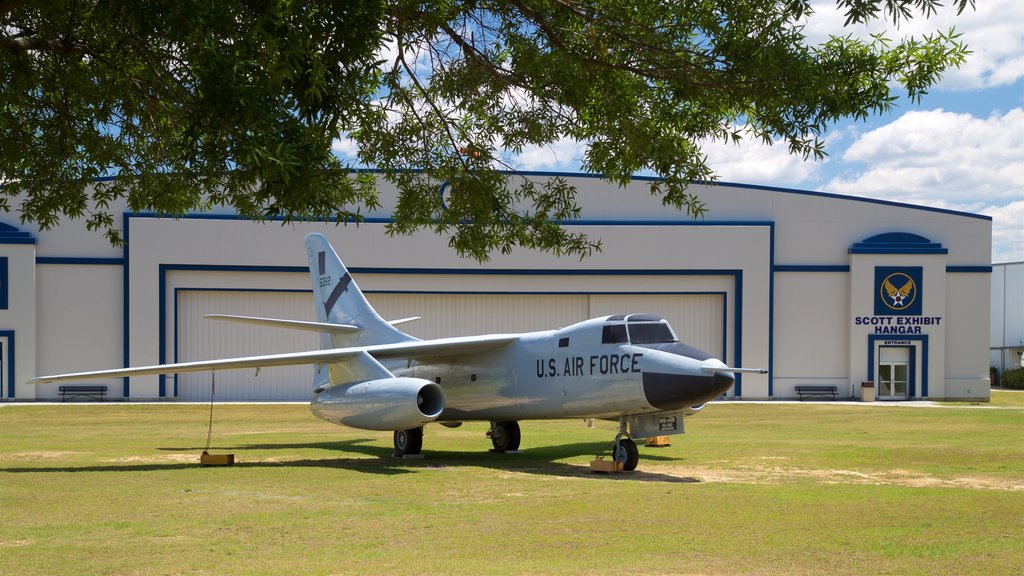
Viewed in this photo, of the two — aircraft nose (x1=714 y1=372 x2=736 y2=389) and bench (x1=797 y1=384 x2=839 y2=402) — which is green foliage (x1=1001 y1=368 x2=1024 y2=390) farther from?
aircraft nose (x1=714 y1=372 x2=736 y2=389)

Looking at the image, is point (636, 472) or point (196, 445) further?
A: point (196, 445)

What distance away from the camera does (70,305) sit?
41.1 m

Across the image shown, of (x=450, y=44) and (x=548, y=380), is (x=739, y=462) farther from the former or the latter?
(x=450, y=44)

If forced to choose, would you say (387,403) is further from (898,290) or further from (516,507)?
(898,290)

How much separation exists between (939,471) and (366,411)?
996 centimetres

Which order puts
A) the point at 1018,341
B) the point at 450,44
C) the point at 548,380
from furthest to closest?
the point at 1018,341, the point at 548,380, the point at 450,44

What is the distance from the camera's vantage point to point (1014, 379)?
62219 mm

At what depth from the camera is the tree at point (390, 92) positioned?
8.30 metres

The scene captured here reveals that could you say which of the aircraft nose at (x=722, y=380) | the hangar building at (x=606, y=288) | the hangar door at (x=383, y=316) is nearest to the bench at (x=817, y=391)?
the hangar building at (x=606, y=288)

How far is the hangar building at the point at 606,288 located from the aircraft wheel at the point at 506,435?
2098cm

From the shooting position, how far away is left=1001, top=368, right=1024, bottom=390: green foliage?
61.8 meters

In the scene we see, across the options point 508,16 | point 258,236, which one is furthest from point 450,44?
point 258,236

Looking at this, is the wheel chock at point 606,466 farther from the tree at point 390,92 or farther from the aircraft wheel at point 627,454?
the tree at point 390,92

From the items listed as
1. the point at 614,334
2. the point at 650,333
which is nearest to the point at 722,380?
the point at 650,333
